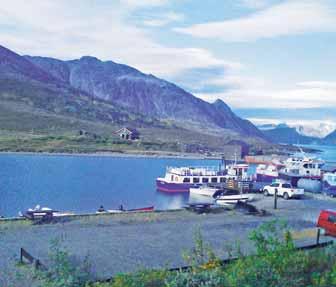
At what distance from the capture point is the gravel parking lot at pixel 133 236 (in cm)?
1586

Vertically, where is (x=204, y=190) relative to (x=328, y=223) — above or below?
below

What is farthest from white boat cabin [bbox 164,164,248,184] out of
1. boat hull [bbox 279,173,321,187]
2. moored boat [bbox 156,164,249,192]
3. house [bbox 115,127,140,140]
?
house [bbox 115,127,140,140]

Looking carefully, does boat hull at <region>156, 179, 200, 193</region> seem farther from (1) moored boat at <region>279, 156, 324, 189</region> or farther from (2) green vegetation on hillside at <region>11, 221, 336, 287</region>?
(2) green vegetation on hillside at <region>11, 221, 336, 287</region>

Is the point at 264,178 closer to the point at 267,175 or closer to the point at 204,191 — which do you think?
the point at 267,175

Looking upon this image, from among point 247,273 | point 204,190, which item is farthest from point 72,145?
point 247,273

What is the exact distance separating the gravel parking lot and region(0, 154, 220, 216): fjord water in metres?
22.1

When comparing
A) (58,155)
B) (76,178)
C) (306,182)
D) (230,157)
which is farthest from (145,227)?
(230,157)

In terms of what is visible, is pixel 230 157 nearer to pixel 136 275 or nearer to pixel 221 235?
pixel 221 235

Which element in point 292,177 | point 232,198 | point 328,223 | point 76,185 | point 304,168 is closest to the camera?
point 328,223

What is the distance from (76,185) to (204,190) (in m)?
17.9

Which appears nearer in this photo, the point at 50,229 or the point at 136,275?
the point at 136,275

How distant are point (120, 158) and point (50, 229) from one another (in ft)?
305

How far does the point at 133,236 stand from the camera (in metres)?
19.9

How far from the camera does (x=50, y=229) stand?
20766mm
